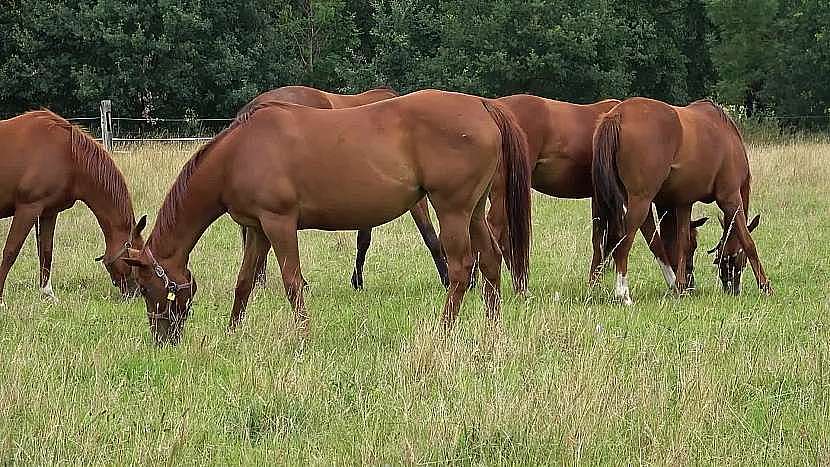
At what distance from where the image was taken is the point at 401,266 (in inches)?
416

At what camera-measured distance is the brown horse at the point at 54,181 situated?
8.31 meters

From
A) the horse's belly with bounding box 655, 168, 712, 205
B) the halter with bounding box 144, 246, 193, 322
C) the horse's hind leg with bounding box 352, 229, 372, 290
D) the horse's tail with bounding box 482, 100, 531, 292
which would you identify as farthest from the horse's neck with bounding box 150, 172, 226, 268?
the horse's belly with bounding box 655, 168, 712, 205

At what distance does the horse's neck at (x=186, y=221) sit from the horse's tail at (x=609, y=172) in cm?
346

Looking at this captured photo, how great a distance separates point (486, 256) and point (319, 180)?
1.43m

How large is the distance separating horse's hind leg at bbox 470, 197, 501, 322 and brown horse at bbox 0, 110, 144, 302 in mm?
3114

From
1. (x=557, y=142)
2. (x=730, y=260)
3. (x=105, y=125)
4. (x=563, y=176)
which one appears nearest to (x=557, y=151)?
(x=557, y=142)

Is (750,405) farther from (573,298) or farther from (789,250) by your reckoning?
(789,250)

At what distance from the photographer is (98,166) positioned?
27.9 feet

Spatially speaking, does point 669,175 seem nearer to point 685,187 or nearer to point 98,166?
point 685,187

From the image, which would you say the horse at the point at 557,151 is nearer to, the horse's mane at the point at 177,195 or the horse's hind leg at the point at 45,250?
the horse's hind leg at the point at 45,250

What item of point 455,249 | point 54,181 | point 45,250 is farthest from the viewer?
A: point 45,250

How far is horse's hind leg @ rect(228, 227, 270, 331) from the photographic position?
689cm

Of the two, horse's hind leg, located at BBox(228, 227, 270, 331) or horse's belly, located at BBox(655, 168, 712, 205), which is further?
horse's belly, located at BBox(655, 168, 712, 205)

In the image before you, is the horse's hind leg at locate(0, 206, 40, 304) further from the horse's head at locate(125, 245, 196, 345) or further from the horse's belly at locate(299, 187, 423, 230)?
the horse's belly at locate(299, 187, 423, 230)
